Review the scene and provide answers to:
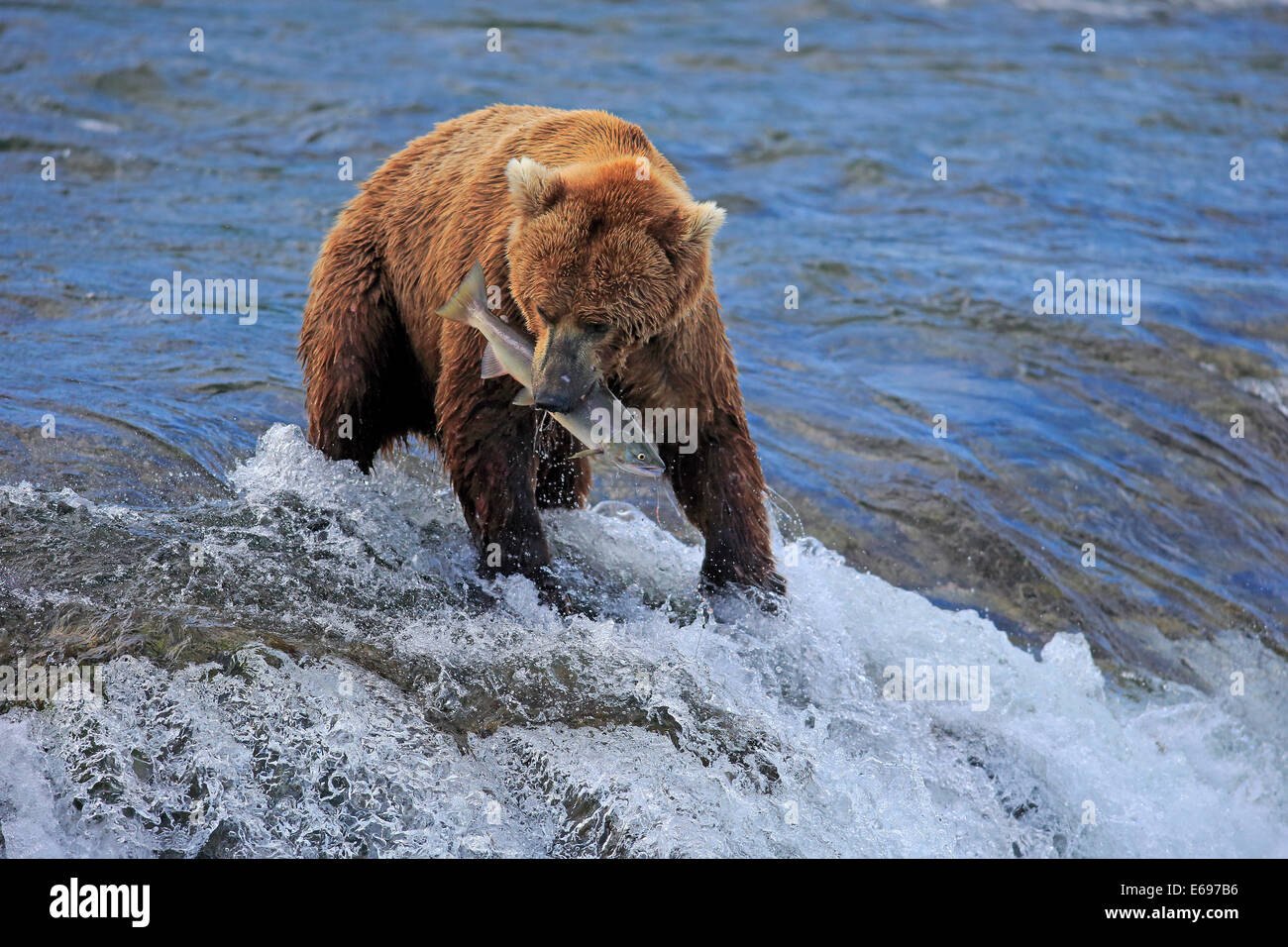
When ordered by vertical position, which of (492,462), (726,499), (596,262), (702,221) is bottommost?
(726,499)

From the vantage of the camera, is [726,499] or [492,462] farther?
[726,499]

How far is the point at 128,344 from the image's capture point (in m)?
7.62

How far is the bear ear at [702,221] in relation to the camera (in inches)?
174

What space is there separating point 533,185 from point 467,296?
1.56 ft

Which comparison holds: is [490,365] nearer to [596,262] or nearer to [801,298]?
[596,262]

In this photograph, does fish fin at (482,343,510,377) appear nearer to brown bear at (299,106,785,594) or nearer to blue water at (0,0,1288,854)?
brown bear at (299,106,785,594)

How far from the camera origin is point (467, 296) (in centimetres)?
465

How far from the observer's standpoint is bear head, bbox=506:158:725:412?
4.29 m

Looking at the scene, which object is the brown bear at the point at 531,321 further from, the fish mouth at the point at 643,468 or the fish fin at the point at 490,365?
the fish mouth at the point at 643,468

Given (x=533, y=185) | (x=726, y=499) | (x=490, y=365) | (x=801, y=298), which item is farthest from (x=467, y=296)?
(x=801, y=298)

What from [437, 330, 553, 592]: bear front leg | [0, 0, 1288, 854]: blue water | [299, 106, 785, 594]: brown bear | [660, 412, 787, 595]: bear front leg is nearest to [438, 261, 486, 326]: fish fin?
[299, 106, 785, 594]: brown bear

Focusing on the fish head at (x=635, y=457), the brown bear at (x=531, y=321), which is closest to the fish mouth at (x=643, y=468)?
the fish head at (x=635, y=457)
